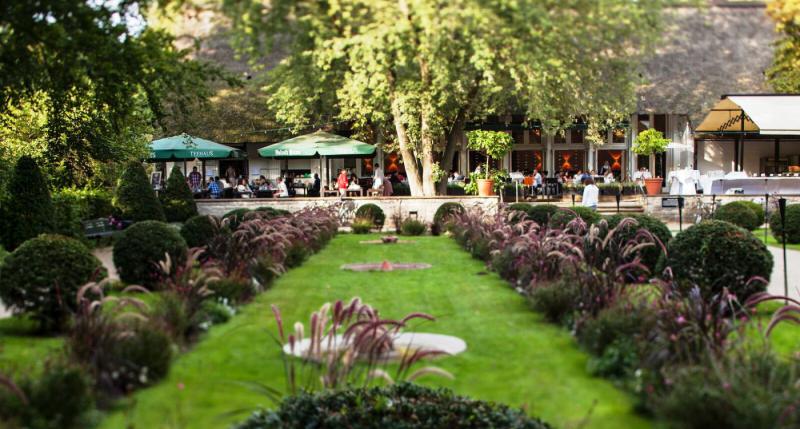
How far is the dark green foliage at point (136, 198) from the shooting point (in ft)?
A: 71.5

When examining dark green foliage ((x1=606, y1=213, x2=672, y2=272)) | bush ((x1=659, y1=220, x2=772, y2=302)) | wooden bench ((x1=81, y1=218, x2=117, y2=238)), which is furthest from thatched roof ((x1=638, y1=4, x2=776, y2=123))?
bush ((x1=659, y1=220, x2=772, y2=302))

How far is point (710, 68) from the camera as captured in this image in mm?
42375

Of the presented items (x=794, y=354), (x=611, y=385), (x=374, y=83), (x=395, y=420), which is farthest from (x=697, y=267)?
(x=395, y=420)

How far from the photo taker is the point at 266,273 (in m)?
12.8

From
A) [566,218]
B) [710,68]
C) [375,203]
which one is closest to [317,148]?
[375,203]

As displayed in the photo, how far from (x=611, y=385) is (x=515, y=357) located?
125 cm

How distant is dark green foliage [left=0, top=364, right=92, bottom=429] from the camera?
5574 mm

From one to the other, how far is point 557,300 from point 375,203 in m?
17.3

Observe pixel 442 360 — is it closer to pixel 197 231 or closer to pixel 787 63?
pixel 197 231

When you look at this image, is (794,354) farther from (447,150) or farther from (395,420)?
(447,150)

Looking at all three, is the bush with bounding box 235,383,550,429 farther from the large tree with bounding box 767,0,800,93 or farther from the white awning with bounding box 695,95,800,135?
the large tree with bounding box 767,0,800,93

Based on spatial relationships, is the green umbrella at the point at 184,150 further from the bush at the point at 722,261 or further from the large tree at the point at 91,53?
the bush at the point at 722,261

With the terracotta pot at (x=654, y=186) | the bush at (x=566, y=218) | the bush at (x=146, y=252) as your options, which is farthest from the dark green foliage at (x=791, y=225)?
the bush at (x=146, y=252)

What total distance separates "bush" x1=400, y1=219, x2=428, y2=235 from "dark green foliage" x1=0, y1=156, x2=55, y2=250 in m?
9.69
